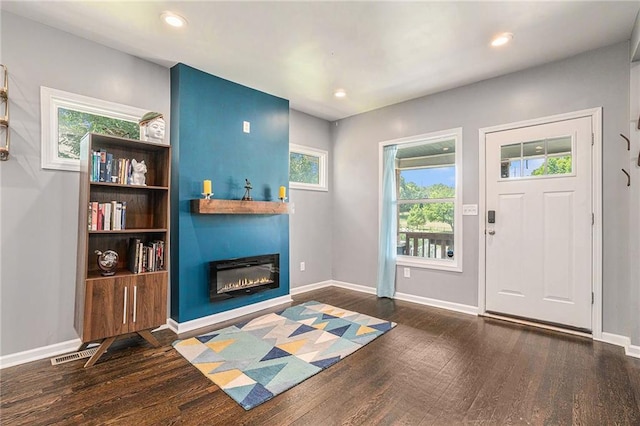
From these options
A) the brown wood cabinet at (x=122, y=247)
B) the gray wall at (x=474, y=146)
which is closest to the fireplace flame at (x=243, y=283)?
the brown wood cabinet at (x=122, y=247)

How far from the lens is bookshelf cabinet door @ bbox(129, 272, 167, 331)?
2.60 m

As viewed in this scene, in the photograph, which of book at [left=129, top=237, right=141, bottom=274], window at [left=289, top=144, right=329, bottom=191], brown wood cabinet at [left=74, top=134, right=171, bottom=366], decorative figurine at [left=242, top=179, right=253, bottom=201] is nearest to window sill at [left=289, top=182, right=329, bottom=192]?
window at [left=289, top=144, right=329, bottom=191]

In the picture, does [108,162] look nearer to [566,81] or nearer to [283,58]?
[283,58]

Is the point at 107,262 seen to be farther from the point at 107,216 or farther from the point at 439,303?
the point at 439,303

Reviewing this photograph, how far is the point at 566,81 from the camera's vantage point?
3055mm

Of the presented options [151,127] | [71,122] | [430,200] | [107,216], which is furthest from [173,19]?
[430,200]

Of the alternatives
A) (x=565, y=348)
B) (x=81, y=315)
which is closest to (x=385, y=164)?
(x=565, y=348)

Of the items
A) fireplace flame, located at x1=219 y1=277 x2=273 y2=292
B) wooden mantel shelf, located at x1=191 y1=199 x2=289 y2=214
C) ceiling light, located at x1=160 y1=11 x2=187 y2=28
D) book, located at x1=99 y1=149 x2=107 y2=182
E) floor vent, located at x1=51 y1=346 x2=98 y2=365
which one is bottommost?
floor vent, located at x1=51 y1=346 x2=98 y2=365

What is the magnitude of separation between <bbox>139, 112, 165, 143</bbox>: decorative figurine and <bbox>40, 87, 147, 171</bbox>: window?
0.27m

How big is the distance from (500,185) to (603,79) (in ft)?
4.15

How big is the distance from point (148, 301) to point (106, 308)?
30 cm

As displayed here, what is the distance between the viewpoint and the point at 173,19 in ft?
8.02

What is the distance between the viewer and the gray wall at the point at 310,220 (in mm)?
4566

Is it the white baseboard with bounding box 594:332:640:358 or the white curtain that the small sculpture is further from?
the white baseboard with bounding box 594:332:640:358
